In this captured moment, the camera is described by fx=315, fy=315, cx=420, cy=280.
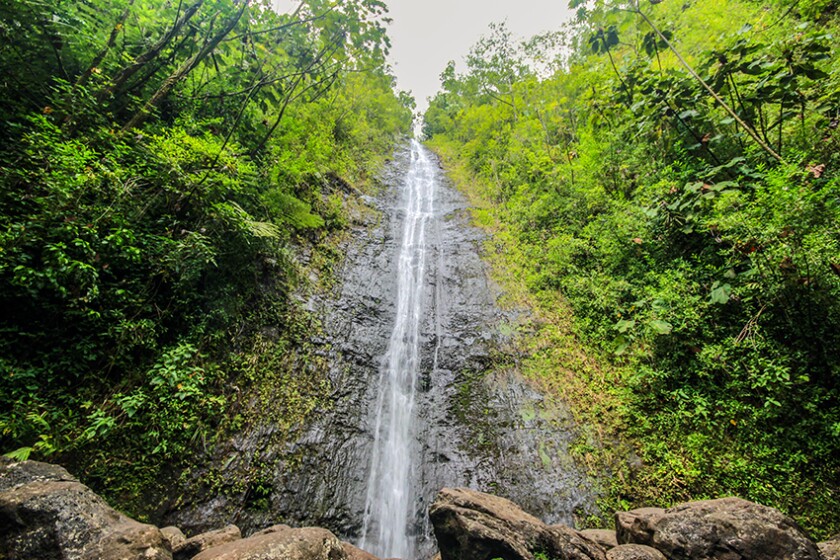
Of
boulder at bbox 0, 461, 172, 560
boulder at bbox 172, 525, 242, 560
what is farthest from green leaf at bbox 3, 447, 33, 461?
boulder at bbox 172, 525, 242, 560

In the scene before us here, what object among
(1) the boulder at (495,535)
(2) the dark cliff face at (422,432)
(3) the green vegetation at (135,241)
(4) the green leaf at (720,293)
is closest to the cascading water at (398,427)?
(2) the dark cliff face at (422,432)

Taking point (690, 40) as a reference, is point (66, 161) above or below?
below

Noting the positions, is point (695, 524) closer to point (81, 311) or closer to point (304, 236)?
point (81, 311)

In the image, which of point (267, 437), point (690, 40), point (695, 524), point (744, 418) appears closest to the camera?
point (695, 524)

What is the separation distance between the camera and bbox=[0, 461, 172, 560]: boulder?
2205 mm

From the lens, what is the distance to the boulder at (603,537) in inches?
152

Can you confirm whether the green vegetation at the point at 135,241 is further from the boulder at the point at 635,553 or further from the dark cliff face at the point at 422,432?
the boulder at the point at 635,553

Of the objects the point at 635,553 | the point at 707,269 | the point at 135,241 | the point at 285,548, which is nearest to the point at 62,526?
the point at 285,548

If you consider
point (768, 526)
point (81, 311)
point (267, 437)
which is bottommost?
point (267, 437)

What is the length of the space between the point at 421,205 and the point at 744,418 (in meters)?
11.9

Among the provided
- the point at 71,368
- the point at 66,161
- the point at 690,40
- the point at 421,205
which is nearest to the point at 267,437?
the point at 71,368

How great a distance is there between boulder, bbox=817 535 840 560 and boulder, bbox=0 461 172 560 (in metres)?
5.82

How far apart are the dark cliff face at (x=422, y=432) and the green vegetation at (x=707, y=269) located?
768 millimetres

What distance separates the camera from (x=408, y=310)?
898 centimetres
